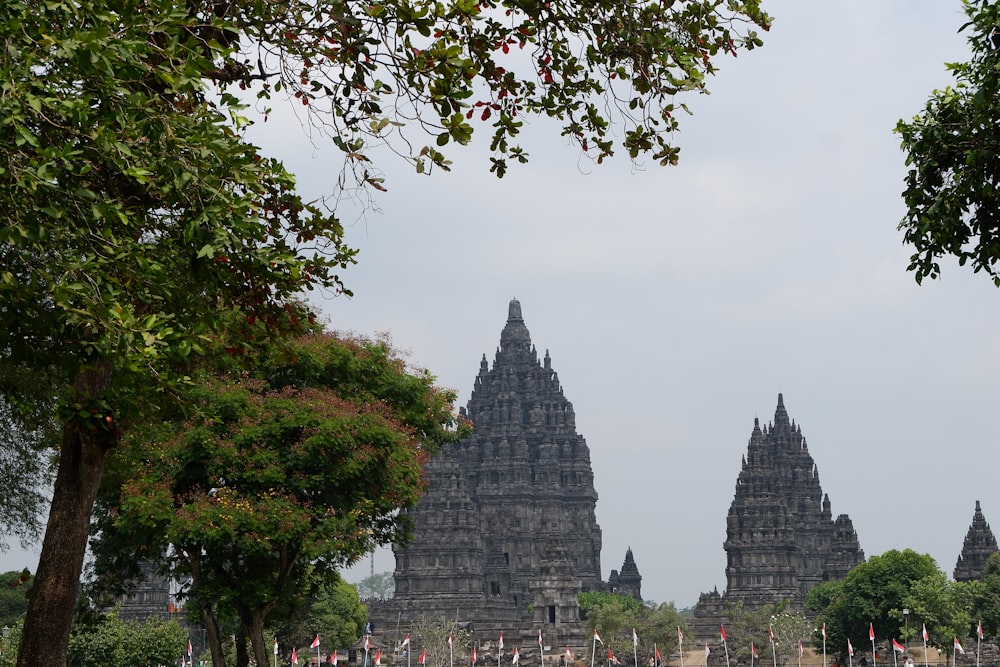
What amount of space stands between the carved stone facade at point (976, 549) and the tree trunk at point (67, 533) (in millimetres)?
114438

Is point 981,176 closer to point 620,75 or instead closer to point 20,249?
point 620,75

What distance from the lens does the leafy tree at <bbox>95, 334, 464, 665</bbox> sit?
101ft

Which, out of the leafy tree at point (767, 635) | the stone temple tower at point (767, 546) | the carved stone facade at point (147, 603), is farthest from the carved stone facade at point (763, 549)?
the carved stone facade at point (147, 603)

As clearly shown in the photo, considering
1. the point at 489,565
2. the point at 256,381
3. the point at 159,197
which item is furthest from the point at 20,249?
the point at 489,565

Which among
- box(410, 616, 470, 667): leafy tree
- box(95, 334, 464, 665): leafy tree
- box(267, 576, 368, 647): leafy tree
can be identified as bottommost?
box(410, 616, 470, 667): leafy tree

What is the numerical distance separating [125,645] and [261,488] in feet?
94.5

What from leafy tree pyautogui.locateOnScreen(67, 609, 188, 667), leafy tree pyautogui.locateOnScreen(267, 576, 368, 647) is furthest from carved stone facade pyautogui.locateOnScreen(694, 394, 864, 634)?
leafy tree pyautogui.locateOnScreen(67, 609, 188, 667)

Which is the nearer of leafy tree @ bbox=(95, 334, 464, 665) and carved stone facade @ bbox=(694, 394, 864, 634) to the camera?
leafy tree @ bbox=(95, 334, 464, 665)

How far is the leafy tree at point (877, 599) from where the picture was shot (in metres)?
90.3

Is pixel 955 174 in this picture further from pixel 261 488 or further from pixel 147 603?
pixel 147 603

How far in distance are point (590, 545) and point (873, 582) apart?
59382 millimetres

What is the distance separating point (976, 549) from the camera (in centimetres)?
12050

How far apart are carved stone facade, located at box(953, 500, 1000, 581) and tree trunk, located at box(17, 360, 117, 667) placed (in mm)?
114438

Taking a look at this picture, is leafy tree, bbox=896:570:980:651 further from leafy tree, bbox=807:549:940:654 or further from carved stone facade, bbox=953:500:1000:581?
carved stone facade, bbox=953:500:1000:581
